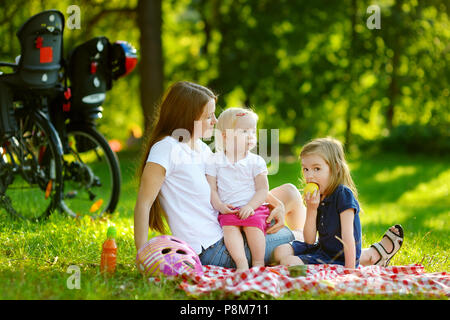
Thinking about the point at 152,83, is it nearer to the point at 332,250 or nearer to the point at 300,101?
the point at 300,101

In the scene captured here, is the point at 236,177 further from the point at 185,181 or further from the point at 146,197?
the point at 146,197

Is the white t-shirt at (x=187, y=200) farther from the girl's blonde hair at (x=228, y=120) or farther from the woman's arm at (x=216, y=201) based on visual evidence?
the girl's blonde hair at (x=228, y=120)

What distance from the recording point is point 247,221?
327 cm

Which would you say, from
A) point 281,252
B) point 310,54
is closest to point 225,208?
point 281,252

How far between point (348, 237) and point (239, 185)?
2.35ft

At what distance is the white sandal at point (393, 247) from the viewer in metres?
3.55

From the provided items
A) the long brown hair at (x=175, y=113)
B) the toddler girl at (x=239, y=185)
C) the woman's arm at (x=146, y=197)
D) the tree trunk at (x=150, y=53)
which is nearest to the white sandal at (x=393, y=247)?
the toddler girl at (x=239, y=185)

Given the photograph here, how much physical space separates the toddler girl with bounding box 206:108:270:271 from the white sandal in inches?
32.0

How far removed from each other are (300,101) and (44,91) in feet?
33.1

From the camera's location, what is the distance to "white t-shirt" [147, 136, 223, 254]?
10.7 ft

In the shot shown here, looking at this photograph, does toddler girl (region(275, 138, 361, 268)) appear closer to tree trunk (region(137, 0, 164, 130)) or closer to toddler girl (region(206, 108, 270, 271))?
toddler girl (region(206, 108, 270, 271))

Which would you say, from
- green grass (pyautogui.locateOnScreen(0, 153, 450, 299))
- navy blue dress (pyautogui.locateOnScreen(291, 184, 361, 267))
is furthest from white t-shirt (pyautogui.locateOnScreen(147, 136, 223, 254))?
navy blue dress (pyautogui.locateOnScreen(291, 184, 361, 267))

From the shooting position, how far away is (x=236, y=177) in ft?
11.0
